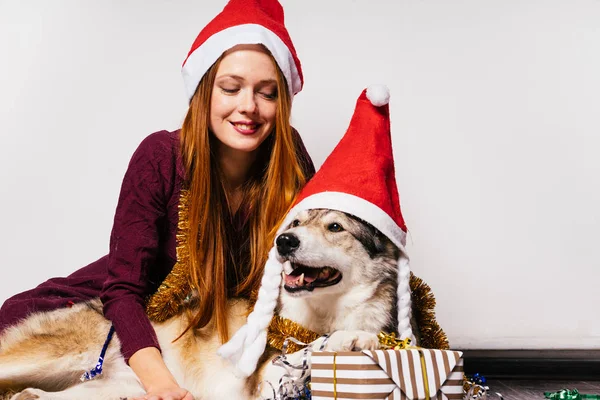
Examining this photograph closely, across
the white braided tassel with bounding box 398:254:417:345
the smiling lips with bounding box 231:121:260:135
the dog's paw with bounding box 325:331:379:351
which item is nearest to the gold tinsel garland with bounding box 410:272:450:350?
the white braided tassel with bounding box 398:254:417:345

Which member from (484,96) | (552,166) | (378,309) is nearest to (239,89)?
(378,309)

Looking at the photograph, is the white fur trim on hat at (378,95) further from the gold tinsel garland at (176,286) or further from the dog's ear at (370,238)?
the gold tinsel garland at (176,286)

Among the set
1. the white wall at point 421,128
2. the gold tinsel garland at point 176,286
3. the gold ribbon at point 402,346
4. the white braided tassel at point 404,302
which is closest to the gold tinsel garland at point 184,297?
the gold tinsel garland at point 176,286

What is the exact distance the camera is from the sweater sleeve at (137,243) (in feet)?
5.65

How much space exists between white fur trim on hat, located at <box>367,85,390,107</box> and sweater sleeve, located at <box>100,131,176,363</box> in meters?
0.71

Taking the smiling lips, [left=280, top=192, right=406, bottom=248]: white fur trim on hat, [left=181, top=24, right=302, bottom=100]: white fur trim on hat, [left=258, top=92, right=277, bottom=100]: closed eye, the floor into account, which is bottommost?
the floor

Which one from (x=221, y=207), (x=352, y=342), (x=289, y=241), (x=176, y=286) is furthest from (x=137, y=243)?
(x=352, y=342)

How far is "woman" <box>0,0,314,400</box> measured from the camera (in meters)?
1.85

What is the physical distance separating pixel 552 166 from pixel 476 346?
936 millimetres

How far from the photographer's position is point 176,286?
6.12ft

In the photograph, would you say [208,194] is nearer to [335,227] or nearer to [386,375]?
[335,227]

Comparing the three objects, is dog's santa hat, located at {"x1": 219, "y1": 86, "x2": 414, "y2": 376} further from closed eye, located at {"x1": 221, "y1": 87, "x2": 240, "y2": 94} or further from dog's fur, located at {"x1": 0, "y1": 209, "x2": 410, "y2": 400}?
closed eye, located at {"x1": 221, "y1": 87, "x2": 240, "y2": 94}

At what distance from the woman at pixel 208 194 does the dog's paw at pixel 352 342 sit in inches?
22.3

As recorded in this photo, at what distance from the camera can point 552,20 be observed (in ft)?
9.01
